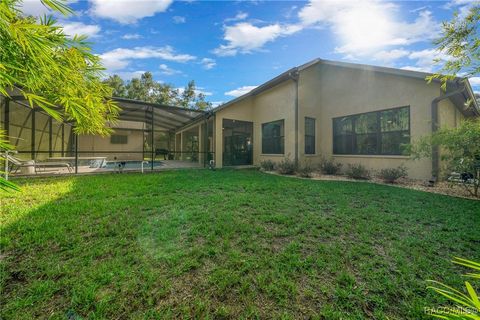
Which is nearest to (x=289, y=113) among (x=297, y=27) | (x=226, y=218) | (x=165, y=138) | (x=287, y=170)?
(x=287, y=170)

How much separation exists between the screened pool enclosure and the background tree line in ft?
34.3

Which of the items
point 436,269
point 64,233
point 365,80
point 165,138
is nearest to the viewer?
point 436,269

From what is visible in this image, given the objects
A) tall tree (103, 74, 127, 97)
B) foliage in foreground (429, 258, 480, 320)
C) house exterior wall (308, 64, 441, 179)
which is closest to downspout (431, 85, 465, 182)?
house exterior wall (308, 64, 441, 179)

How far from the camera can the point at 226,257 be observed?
2.58 metres

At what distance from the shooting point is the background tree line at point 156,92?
94.1ft

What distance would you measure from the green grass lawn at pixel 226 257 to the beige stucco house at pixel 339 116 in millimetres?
4334

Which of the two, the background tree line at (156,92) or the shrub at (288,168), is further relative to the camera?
the background tree line at (156,92)

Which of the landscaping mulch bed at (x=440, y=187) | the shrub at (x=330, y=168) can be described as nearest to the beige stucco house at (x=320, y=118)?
the landscaping mulch bed at (x=440, y=187)

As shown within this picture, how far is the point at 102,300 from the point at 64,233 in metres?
1.78

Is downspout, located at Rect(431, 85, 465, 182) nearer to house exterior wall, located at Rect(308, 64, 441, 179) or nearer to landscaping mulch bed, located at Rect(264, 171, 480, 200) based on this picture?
house exterior wall, located at Rect(308, 64, 441, 179)

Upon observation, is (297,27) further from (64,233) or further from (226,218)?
(64,233)

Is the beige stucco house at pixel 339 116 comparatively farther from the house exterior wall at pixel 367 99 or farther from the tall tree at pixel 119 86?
the tall tree at pixel 119 86

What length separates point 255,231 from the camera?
3.26 m

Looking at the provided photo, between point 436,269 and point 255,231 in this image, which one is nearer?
point 436,269
